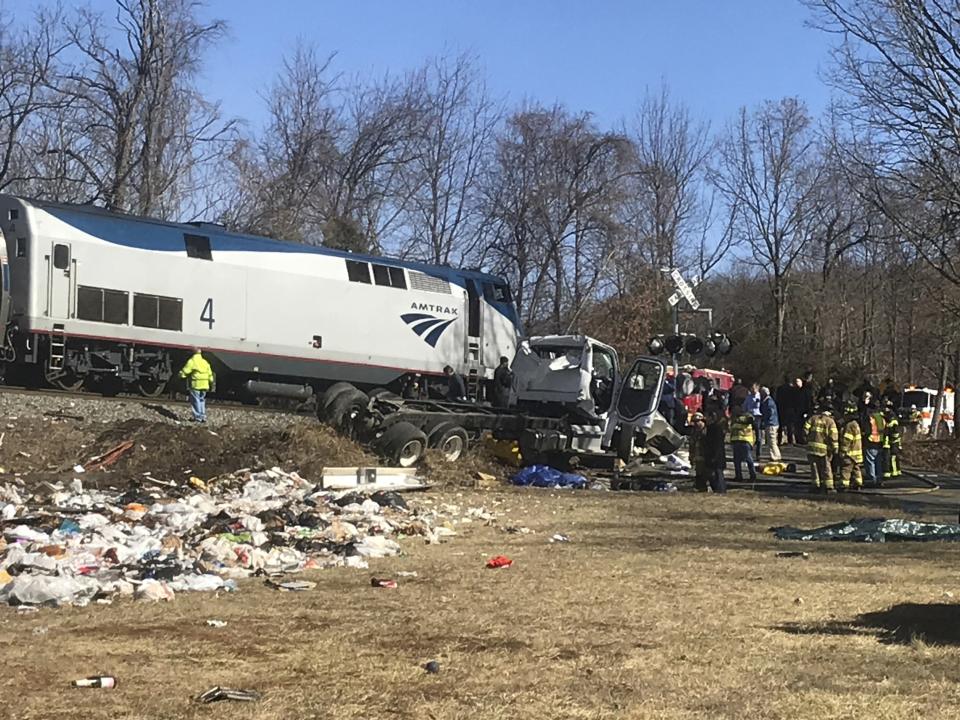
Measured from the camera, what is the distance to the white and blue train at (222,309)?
70.1ft

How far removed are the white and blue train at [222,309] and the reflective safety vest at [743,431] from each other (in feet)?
34.0

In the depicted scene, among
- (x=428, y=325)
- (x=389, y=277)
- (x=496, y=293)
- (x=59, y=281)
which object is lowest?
(x=428, y=325)

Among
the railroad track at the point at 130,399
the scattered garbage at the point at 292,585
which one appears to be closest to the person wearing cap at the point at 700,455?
the railroad track at the point at 130,399

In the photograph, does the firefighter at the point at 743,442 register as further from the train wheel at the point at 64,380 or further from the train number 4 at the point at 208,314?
the train wheel at the point at 64,380

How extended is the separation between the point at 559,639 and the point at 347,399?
12618mm

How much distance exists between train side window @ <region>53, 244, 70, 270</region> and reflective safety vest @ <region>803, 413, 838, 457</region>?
47.1 ft

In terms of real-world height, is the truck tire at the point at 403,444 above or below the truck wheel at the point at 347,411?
below

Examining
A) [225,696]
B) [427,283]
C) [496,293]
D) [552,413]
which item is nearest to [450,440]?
[552,413]

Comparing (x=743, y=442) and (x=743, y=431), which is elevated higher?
(x=743, y=431)

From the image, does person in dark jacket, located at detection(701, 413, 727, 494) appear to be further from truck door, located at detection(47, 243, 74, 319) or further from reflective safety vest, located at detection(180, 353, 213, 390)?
truck door, located at detection(47, 243, 74, 319)

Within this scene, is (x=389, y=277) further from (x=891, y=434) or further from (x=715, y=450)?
(x=891, y=434)

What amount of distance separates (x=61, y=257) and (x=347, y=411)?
6862 millimetres

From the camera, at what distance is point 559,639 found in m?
7.44

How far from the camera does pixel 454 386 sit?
2791 cm
